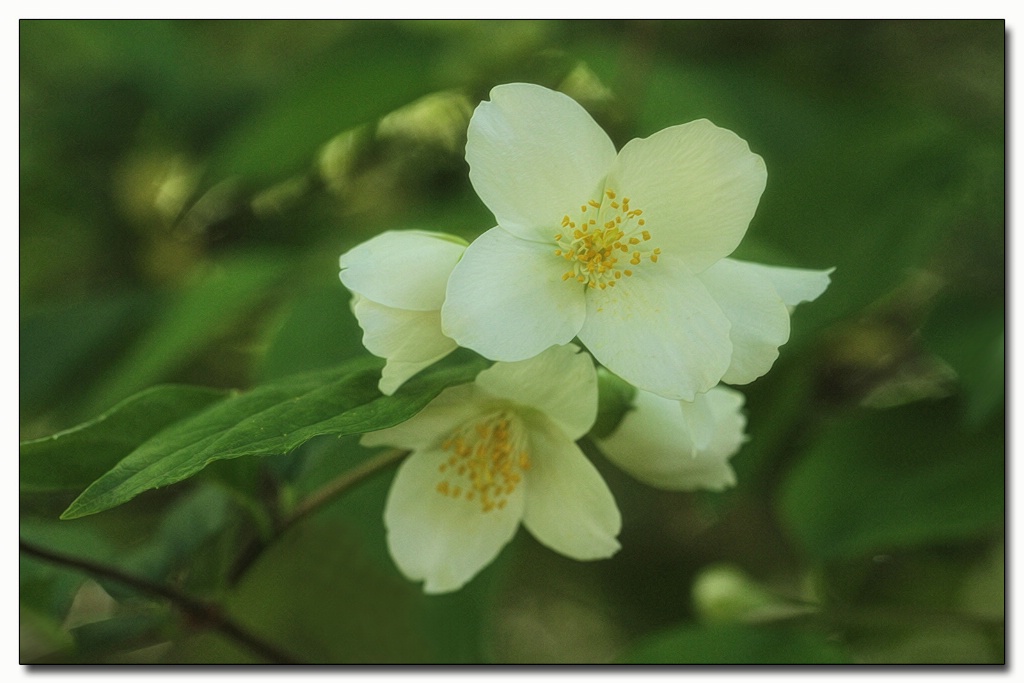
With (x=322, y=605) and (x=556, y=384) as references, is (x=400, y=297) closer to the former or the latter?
Result: (x=556, y=384)

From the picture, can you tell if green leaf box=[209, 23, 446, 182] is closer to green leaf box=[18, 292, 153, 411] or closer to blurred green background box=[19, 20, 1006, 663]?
blurred green background box=[19, 20, 1006, 663]

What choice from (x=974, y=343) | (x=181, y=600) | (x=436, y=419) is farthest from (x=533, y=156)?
(x=974, y=343)

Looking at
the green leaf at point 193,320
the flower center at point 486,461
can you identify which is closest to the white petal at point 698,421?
the flower center at point 486,461

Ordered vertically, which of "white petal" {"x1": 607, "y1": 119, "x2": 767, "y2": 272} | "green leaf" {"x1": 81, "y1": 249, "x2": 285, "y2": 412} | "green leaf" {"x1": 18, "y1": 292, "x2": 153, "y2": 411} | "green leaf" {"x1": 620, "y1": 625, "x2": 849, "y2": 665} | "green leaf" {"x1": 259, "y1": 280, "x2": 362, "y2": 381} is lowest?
"green leaf" {"x1": 620, "y1": 625, "x2": 849, "y2": 665}

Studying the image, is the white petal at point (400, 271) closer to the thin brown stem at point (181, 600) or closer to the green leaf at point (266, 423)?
the green leaf at point (266, 423)

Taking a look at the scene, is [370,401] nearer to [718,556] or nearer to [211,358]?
[211,358]

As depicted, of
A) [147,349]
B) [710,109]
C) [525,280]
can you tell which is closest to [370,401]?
[525,280]

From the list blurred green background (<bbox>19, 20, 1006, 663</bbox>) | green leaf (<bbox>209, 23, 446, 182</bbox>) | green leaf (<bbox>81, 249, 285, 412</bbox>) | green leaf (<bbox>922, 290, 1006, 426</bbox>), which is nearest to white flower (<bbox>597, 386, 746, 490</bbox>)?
blurred green background (<bbox>19, 20, 1006, 663</bbox>)
